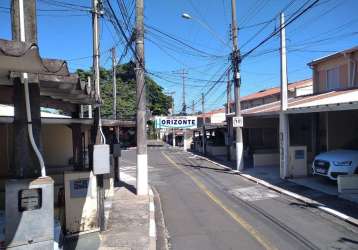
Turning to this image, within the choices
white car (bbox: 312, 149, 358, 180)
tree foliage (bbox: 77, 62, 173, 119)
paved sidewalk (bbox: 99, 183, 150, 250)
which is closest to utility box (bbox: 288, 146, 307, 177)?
white car (bbox: 312, 149, 358, 180)

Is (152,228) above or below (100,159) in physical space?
below

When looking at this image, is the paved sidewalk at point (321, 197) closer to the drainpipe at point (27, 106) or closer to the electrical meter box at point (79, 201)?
the electrical meter box at point (79, 201)

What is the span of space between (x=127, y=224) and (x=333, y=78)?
18701 mm

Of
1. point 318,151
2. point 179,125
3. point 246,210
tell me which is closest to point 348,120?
point 318,151

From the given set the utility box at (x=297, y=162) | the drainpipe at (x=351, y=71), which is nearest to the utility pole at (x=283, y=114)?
the utility box at (x=297, y=162)

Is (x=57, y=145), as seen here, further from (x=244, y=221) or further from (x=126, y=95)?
(x=126, y=95)

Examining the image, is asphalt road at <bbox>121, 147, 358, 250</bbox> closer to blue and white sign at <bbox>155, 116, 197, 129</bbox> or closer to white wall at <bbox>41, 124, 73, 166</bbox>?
white wall at <bbox>41, 124, 73, 166</bbox>

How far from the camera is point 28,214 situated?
193 inches

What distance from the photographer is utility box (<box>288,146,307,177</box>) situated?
19641 mm

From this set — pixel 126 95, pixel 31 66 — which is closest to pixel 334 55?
pixel 31 66

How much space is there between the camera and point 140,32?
17031 millimetres

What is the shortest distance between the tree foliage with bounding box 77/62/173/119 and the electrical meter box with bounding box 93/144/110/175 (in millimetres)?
42986

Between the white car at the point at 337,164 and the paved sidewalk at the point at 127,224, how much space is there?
23.1 feet

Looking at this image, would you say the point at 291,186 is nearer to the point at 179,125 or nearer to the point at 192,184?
the point at 192,184
